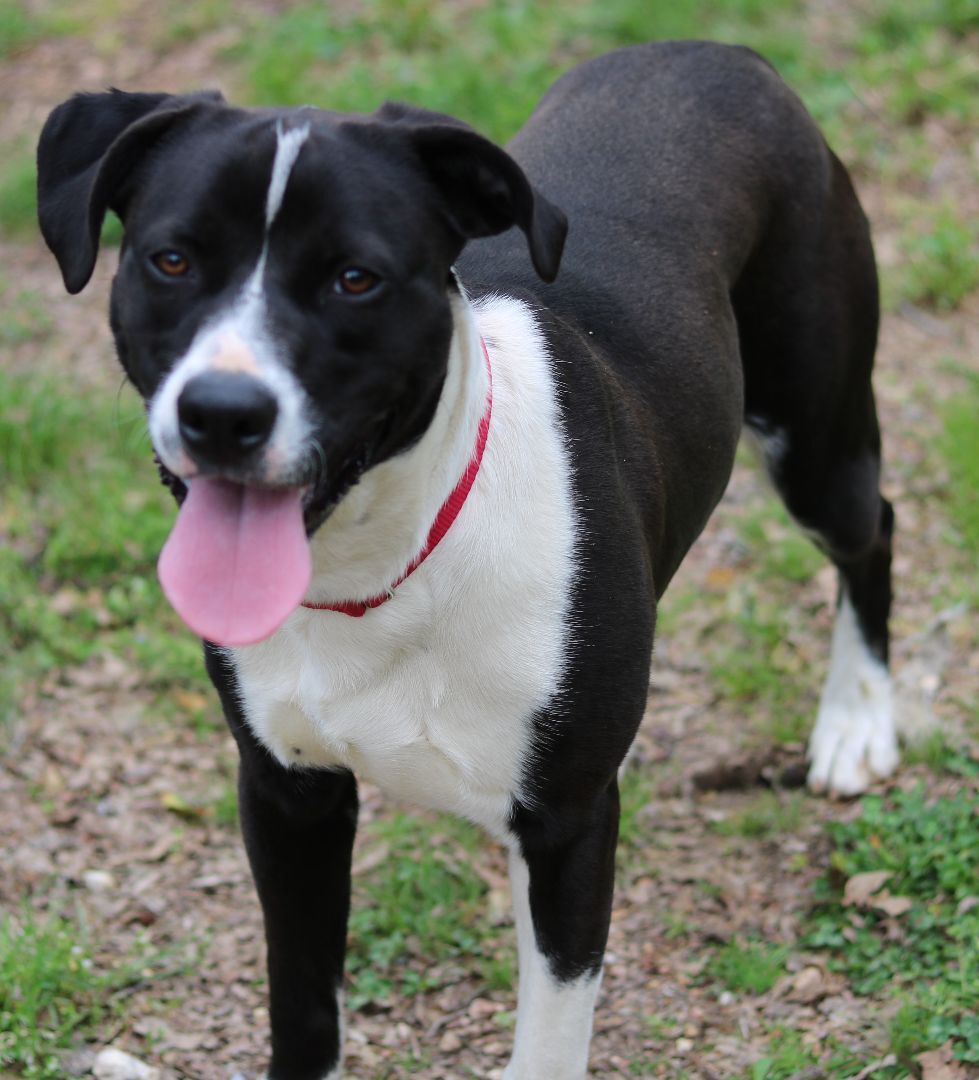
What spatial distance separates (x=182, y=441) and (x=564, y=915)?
1127 millimetres

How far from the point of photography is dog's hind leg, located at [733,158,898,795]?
365 centimetres

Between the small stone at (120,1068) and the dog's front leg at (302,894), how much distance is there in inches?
11.3

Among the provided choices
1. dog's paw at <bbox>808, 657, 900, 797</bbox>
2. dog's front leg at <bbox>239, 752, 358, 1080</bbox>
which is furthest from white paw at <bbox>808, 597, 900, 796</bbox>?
dog's front leg at <bbox>239, 752, 358, 1080</bbox>

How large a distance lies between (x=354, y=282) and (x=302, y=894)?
49.7 inches

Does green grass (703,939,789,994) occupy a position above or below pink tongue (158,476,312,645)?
below

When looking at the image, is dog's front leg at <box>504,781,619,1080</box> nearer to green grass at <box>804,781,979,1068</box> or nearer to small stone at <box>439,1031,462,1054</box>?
small stone at <box>439,1031,462,1054</box>

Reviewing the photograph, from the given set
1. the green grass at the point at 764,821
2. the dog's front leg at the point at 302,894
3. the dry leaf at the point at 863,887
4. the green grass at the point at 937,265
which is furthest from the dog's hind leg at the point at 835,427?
the green grass at the point at 937,265

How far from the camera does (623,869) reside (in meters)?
3.88

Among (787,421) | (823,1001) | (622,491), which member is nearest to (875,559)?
(787,421)

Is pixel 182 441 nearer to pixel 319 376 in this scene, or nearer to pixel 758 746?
pixel 319 376

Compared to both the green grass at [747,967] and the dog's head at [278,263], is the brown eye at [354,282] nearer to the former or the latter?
the dog's head at [278,263]

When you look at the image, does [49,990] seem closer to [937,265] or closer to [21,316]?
[21,316]

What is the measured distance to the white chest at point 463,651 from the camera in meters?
2.61

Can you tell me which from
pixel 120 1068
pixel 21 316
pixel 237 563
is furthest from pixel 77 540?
pixel 237 563
